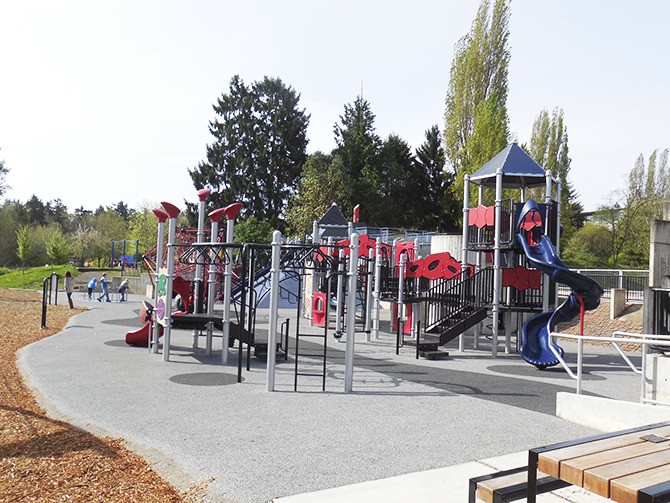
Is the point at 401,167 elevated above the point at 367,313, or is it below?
above

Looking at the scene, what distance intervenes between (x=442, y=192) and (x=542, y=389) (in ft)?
136

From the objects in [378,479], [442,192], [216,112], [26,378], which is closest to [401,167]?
[442,192]

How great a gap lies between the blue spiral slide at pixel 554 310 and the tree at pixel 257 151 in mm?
39475

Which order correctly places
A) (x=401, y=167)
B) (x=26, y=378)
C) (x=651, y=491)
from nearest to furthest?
(x=651, y=491) < (x=26, y=378) < (x=401, y=167)

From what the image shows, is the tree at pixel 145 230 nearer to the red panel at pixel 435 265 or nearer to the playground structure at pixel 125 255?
the playground structure at pixel 125 255

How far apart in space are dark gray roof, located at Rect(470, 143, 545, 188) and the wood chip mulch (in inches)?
527

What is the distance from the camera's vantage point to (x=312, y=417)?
7816 mm

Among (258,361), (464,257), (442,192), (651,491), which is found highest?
(442,192)

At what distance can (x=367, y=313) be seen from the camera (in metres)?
19.0

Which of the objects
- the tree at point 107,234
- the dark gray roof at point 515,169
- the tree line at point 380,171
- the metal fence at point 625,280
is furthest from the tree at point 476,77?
the tree at point 107,234

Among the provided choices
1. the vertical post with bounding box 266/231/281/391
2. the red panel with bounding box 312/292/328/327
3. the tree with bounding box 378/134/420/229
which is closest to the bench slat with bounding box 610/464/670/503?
the vertical post with bounding box 266/231/281/391

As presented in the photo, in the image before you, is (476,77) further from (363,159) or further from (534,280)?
(534,280)

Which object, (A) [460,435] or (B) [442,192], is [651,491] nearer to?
(A) [460,435]

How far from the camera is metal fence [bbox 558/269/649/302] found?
2195 cm
